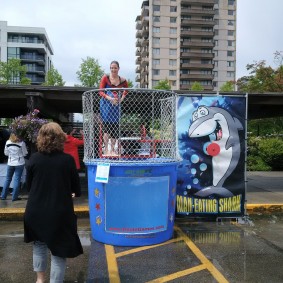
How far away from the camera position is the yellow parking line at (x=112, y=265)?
166 inches

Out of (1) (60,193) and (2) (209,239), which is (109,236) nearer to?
(2) (209,239)

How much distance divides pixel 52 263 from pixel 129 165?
6.31ft

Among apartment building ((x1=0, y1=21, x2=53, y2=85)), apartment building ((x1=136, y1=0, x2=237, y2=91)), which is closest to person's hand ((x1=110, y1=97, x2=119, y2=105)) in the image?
apartment building ((x1=136, y1=0, x2=237, y2=91))

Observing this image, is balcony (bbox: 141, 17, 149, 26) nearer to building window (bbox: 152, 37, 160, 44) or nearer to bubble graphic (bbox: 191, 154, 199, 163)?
building window (bbox: 152, 37, 160, 44)

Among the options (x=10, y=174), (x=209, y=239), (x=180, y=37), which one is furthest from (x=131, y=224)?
(x=180, y=37)

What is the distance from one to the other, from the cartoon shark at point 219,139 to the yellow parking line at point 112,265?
7.38 ft

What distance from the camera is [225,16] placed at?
94.2m

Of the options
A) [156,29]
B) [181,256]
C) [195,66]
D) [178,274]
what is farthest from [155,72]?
[178,274]

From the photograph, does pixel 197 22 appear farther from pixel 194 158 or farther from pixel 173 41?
pixel 194 158

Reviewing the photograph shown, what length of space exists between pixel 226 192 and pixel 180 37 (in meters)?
85.1

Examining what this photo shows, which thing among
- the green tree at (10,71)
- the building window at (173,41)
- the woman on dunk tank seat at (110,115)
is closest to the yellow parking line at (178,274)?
the woman on dunk tank seat at (110,115)

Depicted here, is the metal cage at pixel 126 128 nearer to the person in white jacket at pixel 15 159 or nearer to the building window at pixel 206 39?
the person in white jacket at pixel 15 159

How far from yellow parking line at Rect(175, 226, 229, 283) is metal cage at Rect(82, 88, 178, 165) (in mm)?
1320

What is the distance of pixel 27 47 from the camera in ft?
313
